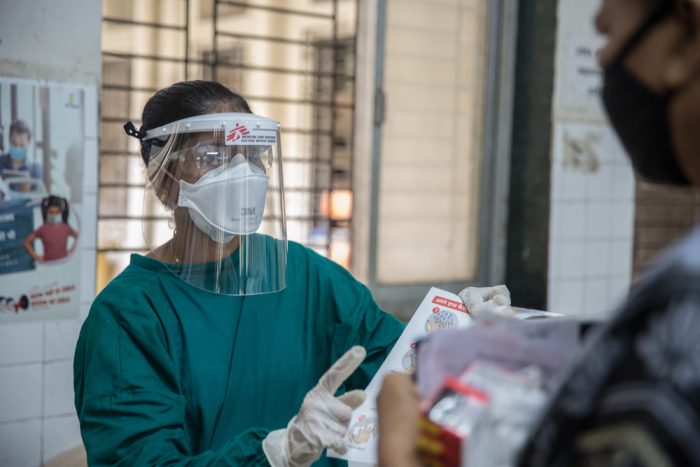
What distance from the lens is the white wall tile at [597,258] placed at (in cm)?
378

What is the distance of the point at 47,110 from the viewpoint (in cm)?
245

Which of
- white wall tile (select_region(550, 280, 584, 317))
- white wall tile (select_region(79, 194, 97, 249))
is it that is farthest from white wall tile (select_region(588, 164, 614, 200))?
white wall tile (select_region(79, 194, 97, 249))

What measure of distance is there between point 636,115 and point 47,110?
210 cm

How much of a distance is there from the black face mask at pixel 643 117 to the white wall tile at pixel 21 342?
212 centimetres

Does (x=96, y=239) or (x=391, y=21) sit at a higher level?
(x=391, y=21)

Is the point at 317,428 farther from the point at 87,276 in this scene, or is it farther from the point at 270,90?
the point at 270,90

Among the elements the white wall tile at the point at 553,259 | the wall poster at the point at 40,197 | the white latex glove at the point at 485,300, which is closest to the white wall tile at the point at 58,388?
the wall poster at the point at 40,197

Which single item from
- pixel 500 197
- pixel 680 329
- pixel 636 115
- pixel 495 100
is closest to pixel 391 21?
pixel 495 100

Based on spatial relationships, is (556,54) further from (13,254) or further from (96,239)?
(13,254)

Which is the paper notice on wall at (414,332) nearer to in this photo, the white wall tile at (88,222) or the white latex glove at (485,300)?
the white latex glove at (485,300)

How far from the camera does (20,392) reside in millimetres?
2463

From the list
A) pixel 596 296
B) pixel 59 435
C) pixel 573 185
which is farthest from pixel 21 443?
pixel 596 296

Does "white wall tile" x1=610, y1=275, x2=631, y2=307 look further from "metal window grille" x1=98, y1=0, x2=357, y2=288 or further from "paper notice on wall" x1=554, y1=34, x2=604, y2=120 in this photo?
"metal window grille" x1=98, y1=0, x2=357, y2=288

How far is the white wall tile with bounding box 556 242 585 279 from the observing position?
12.0 ft
